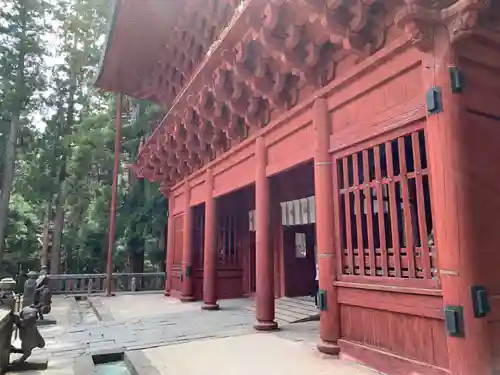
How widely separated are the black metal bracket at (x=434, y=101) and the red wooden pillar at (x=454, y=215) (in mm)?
22

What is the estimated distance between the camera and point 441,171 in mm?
2754

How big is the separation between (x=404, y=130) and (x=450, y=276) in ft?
4.02

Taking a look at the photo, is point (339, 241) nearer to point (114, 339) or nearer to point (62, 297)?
point (114, 339)

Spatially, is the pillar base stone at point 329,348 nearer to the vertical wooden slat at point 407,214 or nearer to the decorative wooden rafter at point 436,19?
the vertical wooden slat at point 407,214

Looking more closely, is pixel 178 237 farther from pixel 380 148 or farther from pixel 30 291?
pixel 380 148

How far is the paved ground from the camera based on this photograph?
3.54 meters

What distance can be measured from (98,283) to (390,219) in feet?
38.7

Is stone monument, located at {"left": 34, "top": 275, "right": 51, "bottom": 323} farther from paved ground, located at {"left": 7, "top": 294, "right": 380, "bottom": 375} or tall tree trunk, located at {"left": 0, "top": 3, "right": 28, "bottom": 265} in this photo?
tall tree trunk, located at {"left": 0, "top": 3, "right": 28, "bottom": 265}

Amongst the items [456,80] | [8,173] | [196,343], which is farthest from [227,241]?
[8,173]

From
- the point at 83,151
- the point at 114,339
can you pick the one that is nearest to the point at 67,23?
the point at 83,151

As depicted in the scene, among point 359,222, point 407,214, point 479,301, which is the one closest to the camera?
point 479,301

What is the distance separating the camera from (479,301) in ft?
8.36

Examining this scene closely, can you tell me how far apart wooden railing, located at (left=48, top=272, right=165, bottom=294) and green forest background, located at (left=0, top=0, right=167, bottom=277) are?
5.28 ft

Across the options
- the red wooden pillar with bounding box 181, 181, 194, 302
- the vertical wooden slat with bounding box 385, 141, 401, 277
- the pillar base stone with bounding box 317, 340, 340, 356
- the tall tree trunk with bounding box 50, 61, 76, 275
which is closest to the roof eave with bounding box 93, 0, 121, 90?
the red wooden pillar with bounding box 181, 181, 194, 302
